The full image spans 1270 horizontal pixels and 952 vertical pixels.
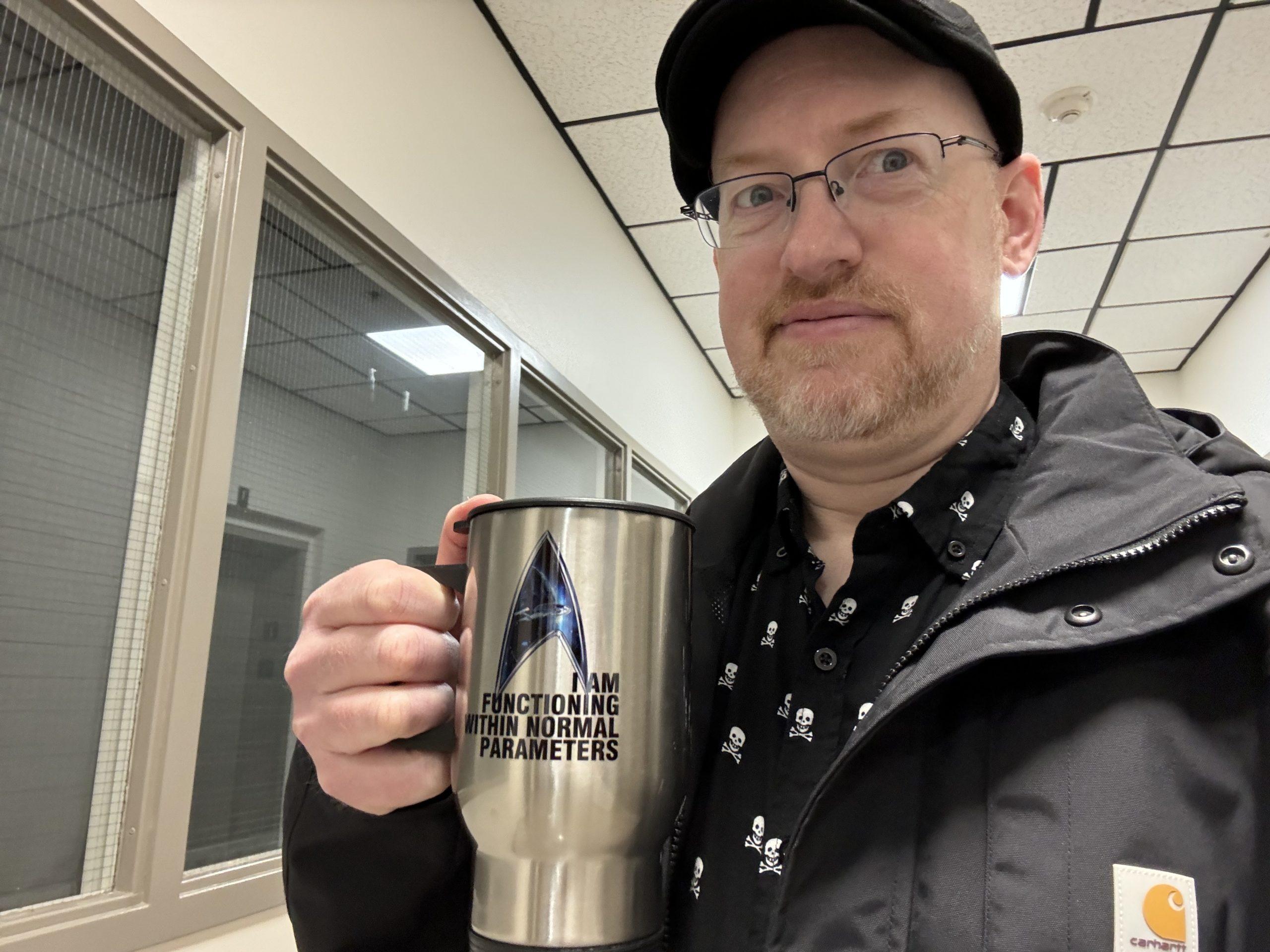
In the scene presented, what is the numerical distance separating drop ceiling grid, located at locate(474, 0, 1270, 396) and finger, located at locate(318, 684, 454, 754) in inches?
68.5

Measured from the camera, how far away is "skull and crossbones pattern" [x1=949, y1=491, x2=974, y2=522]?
0.72 metres

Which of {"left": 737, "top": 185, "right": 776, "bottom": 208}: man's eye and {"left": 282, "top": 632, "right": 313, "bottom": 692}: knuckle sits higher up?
{"left": 737, "top": 185, "right": 776, "bottom": 208}: man's eye

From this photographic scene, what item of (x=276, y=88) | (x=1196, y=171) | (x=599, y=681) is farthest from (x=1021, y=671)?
(x=1196, y=171)

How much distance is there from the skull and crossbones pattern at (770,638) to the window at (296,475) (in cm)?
90

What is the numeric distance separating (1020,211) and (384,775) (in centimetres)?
86

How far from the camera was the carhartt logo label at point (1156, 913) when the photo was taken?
48 cm

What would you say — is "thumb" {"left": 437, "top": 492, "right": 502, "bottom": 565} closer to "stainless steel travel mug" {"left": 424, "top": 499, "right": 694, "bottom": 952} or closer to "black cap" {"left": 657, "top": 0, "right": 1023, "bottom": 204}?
"stainless steel travel mug" {"left": 424, "top": 499, "right": 694, "bottom": 952}

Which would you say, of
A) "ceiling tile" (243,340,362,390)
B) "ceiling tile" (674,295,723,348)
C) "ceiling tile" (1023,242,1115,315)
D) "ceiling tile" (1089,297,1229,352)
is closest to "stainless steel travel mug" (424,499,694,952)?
"ceiling tile" (243,340,362,390)

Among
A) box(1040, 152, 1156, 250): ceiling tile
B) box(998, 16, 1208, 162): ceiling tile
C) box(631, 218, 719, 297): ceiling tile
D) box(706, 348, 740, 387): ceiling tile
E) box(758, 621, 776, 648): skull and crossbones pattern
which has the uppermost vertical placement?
box(998, 16, 1208, 162): ceiling tile

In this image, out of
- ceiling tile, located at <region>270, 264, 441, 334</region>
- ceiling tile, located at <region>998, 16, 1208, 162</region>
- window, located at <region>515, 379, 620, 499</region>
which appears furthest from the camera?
window, located at <region>515, 379, 620, 499</region>

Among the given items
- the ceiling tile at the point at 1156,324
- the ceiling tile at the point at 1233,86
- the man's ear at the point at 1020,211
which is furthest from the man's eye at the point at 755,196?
the ceiling tile at the point at 1156,324

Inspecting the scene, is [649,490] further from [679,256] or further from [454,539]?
[454,539]

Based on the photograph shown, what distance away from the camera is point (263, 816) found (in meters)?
1.40

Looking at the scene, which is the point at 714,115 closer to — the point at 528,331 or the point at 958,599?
the point at 958,599
